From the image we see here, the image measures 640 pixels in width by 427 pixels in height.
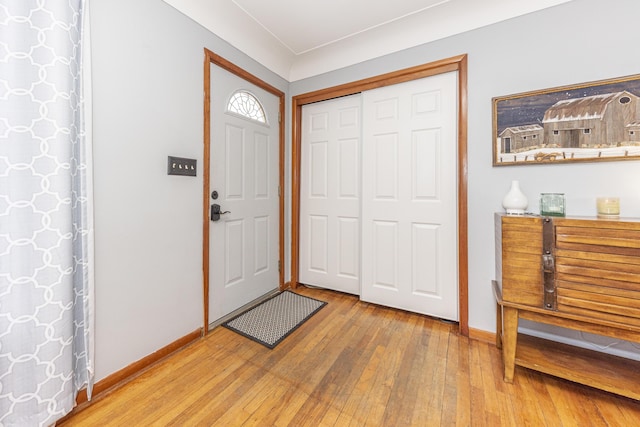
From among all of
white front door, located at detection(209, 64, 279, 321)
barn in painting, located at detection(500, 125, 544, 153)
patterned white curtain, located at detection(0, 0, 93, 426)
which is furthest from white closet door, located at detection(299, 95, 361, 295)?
patterned white curtain, located at detection(0, 0, 93, 426)

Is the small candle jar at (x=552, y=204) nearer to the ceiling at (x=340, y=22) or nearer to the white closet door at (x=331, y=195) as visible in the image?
the ceiling at (x=340, y=22)

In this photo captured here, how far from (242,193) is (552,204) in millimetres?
2200

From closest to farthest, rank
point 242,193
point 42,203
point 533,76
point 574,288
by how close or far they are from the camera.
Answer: point 42,203 < point 574,288 < point 533,76 < point 242,193

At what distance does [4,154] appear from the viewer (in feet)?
3.34

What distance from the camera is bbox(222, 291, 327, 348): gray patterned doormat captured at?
6.29ft

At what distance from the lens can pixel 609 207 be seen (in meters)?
1.42

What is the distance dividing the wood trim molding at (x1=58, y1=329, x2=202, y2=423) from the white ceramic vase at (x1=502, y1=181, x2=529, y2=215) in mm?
2295

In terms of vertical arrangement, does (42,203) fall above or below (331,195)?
below

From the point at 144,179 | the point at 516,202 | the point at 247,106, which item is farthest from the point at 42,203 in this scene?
the point at 516,202

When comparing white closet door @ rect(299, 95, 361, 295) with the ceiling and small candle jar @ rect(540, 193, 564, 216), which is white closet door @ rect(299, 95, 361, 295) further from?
small candle jar @ rect(540, 193, 564, 216)

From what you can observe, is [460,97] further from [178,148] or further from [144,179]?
[144,179]

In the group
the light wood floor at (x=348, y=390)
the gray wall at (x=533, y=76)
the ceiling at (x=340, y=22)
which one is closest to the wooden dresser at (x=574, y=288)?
the light wood floor at (x=348, y=390)

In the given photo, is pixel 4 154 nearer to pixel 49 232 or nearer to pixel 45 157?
pixel 45 157

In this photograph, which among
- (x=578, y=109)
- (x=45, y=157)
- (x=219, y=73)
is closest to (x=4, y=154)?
(x=45, y=157)
